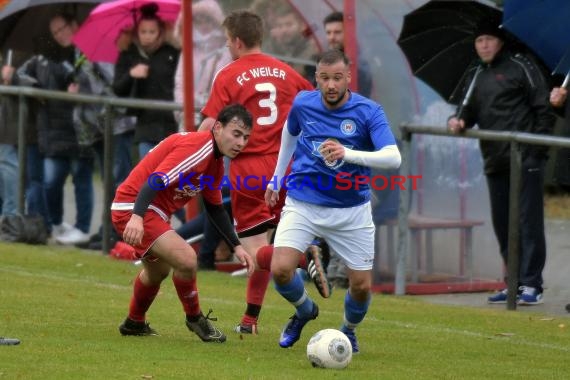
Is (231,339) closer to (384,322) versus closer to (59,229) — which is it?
(384,322)

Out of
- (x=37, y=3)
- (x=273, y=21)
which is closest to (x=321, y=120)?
(x=273, y=21)

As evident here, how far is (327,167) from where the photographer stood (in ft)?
28.4

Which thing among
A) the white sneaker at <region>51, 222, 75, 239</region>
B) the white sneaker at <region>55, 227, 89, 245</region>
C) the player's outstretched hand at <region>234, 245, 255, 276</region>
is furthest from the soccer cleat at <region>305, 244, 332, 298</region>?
the white sneaker at <region>51, 222, 75, 239</region>

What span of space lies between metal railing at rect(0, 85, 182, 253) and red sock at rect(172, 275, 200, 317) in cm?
476

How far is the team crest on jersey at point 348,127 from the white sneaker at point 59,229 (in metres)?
6.86

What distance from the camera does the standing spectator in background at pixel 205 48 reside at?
14.1 m

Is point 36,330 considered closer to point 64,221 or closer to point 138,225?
point 138,225

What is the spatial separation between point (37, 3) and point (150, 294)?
20.0 feet

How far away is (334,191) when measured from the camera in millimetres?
8680

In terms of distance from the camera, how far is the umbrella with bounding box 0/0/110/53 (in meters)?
14.6

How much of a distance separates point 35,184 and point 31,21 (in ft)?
5.61

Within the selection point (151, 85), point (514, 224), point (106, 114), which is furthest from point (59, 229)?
point (514, 224)

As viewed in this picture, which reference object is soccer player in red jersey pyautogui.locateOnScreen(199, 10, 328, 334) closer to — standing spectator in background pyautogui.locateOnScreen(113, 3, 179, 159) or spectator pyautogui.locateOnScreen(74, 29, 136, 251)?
standing spectator in background pyautogui.locateOnScreen(113, 3, 179, 159)

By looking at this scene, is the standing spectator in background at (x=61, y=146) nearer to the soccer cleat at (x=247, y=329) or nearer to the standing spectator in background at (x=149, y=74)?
the standing spectator in background at (x=149, y=74)
